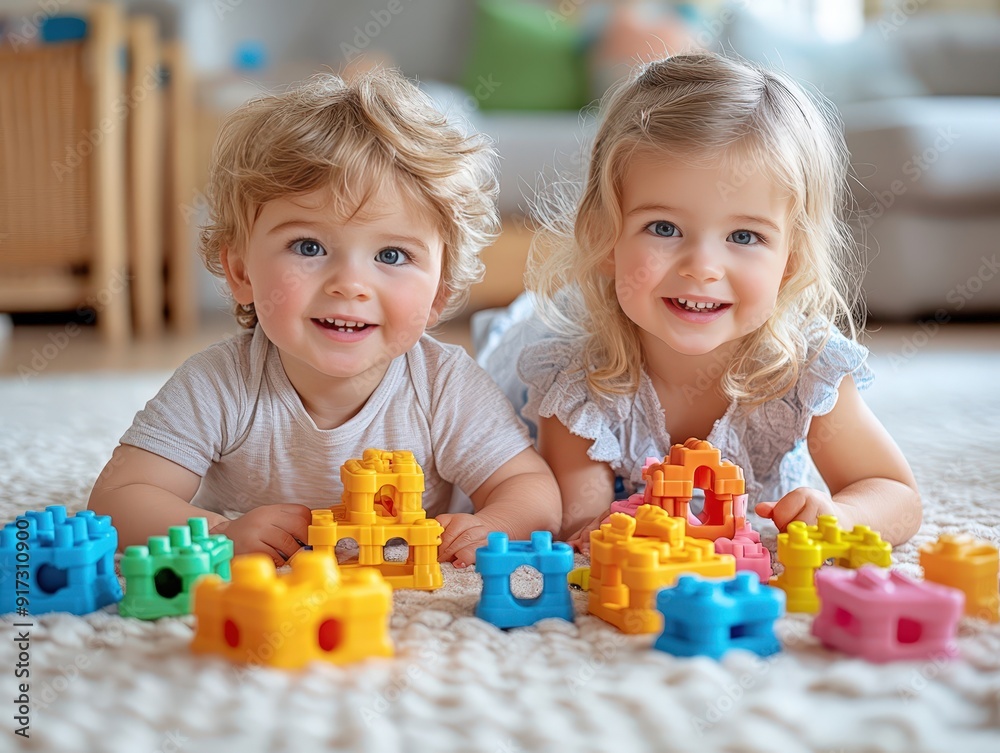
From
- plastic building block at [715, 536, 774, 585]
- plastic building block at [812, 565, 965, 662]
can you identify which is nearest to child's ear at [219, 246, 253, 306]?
plastic building block at [715, 536, 774, 585]

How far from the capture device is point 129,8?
3.16 meters

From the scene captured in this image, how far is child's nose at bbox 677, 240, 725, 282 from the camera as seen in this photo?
1.01m

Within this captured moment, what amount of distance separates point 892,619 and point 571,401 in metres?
0.50

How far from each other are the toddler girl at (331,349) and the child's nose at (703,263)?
22 centimetres

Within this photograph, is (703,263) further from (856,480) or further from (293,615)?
(293,615)

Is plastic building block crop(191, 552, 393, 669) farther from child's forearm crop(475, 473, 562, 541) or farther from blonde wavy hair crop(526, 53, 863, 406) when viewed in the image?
blonde wavy hair crop(526, 53, 863, 406)

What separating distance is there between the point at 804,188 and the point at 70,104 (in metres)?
2.04

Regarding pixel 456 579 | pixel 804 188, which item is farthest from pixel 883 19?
pixel 456 579

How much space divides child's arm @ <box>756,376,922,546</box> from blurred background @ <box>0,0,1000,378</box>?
1.22m

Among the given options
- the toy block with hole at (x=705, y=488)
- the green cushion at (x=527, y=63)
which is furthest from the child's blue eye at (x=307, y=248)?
the green cushion at (x=527, y=63)

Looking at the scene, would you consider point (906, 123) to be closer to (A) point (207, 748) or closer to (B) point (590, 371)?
(B) point (590, 371)

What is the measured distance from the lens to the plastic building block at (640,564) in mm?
767
